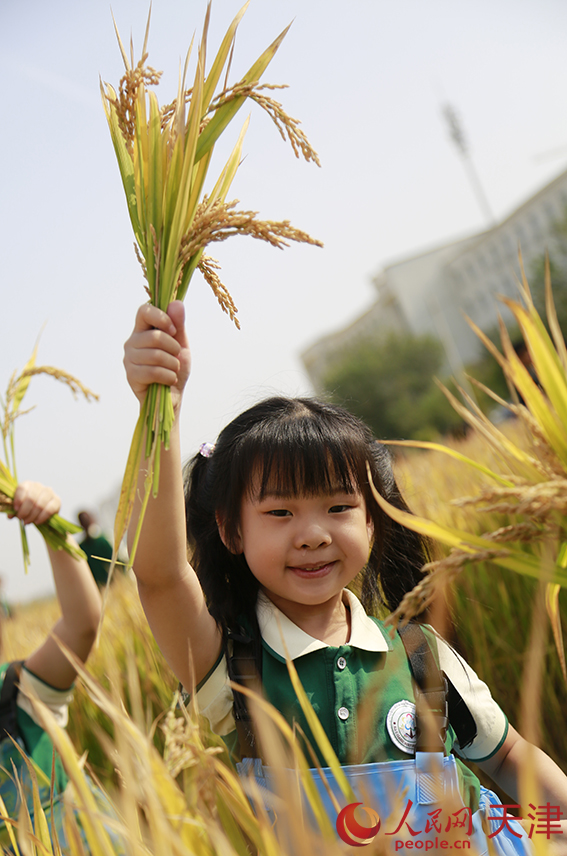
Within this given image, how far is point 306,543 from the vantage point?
1.34 m

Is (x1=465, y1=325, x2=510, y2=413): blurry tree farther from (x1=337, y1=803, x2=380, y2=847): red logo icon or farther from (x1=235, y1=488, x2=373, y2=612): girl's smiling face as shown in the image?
(x1=337, y1=803, x2=380, y2=847): red logo icon

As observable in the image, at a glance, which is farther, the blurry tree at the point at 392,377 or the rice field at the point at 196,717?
the blurry tree at the point at 392,377

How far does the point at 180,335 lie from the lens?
3.58 ft

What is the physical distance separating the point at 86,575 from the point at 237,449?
815mm

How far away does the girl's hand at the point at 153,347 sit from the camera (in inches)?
39.5

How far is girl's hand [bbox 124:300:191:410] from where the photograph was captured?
3.29ft

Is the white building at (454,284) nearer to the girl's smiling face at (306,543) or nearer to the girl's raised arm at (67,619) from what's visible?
the girl's raised arm at (67,619)

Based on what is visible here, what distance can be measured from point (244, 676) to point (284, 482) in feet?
1.38

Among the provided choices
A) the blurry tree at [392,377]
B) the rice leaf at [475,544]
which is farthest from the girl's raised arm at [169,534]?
the blurry tree at [392,377]

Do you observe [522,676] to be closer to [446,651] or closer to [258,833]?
[446,651]

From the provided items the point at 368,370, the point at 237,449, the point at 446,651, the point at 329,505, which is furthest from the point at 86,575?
the point at 368,370

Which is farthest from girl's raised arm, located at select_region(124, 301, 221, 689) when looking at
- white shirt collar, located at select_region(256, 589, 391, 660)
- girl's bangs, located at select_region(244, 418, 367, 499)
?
girl's bangs, located at select_region(244, 418, 367, 499)

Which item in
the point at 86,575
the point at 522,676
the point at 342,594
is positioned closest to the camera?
the point at 342,594

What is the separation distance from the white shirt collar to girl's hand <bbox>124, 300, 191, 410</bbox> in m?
0.62
